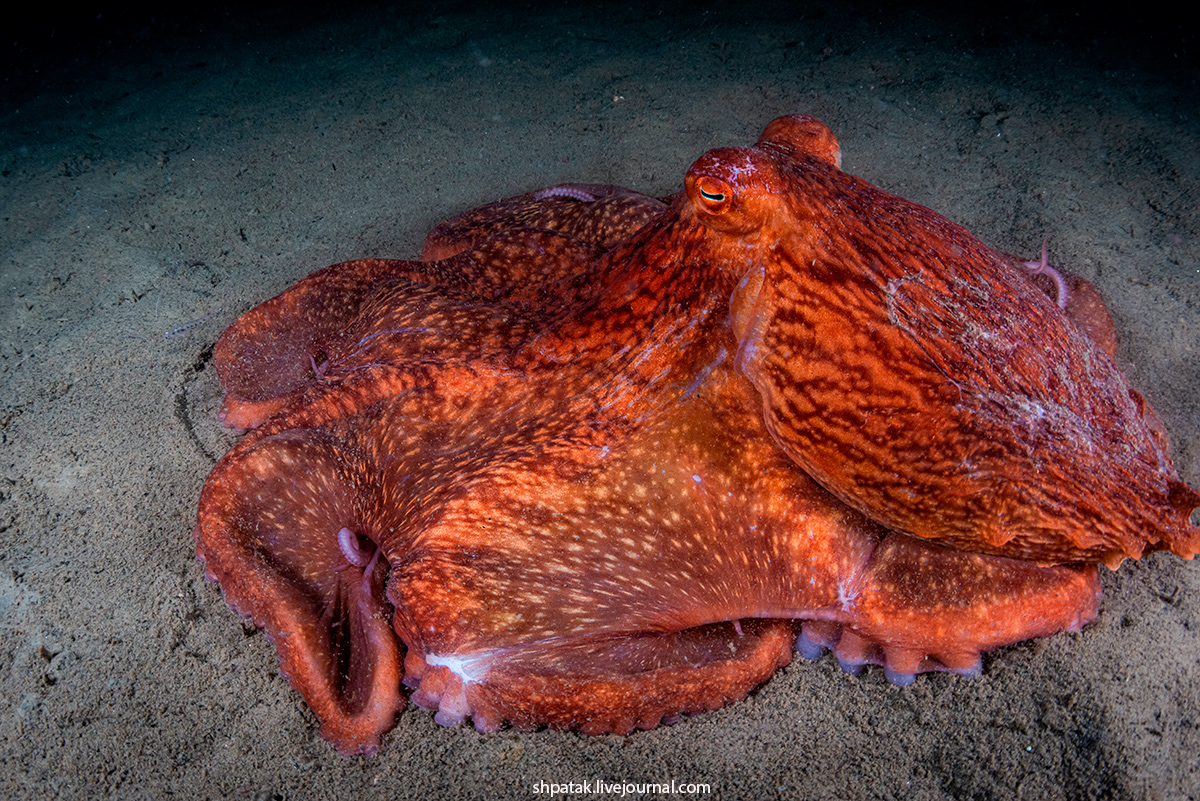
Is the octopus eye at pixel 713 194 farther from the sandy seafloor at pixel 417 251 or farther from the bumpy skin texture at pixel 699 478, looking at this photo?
the sandy seafloor at pixel 417 251

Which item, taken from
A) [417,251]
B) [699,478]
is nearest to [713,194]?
[699,478]

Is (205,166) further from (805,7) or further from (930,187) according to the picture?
(805,7)

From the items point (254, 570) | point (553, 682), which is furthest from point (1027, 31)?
point (254, 570)

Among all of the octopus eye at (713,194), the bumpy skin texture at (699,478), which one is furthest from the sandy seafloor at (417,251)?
the octopus eye at (713,194)

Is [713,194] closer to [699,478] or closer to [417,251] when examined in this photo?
[699,478]

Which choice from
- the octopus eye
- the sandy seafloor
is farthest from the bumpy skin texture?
the sandy seafloor
